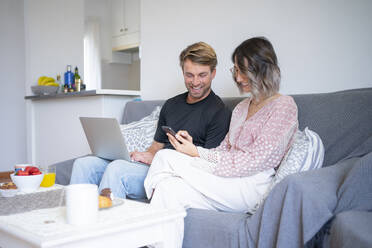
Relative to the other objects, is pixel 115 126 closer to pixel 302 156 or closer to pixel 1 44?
pixel 302 156

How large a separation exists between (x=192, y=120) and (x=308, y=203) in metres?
1.03

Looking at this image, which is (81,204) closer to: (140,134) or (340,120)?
(340,120)

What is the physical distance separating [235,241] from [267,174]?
346mm

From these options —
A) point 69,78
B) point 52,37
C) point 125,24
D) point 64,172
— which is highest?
point 125,24

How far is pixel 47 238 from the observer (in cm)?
97

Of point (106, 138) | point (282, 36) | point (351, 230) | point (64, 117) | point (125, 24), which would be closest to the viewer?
point (351, 230)

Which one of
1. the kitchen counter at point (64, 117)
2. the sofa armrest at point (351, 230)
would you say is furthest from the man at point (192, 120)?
the kitchen counter at point (64, 117)

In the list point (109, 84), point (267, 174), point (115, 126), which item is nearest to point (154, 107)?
point (115, 126)

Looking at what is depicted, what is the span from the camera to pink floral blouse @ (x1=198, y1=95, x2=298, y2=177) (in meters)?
1.50

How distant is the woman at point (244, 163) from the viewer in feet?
4.99

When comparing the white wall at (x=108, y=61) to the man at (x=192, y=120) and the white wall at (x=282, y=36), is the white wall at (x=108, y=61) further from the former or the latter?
the man at (x=192, y=120)

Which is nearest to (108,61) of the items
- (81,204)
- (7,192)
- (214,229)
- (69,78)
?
(69,78)

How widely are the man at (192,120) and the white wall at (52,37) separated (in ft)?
7.84

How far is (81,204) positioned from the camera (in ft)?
3.47
